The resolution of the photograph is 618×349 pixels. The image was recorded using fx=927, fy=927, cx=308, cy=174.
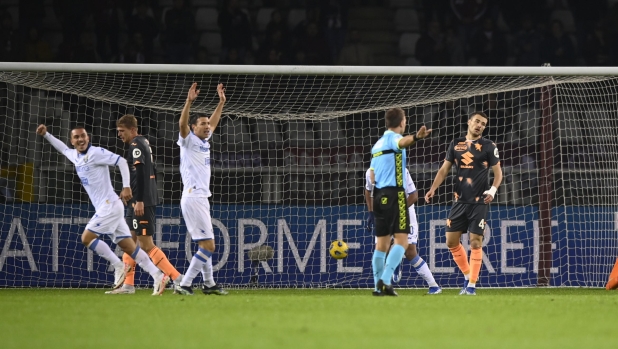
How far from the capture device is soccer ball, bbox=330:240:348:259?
1138cm

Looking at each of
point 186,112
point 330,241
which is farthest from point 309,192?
point 186,112

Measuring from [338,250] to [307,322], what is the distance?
517 cm

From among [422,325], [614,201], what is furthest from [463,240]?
[422,325]

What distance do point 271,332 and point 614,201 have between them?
7519mm

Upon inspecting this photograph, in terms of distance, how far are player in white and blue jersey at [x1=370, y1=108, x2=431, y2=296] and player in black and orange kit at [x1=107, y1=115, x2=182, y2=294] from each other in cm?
216

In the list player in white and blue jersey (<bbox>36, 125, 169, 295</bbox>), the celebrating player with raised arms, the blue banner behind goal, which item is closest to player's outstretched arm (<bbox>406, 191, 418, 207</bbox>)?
Result: the blue banner behind goal

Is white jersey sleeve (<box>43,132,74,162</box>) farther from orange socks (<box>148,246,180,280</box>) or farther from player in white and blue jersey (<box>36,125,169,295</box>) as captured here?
orange socks (<box>148,246,180,280</box>)

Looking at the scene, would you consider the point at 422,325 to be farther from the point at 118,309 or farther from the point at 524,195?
the point at 524,195

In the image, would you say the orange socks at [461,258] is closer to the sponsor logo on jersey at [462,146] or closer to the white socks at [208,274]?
the sponsor logo on jersey at [462,146]

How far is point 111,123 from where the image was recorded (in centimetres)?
1337

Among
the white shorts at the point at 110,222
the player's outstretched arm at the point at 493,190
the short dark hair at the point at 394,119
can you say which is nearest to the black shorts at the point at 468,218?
the player's outstretched arm at the point at 493,190

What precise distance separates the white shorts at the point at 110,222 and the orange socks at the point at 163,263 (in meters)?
0.42

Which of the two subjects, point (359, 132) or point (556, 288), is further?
point (359, 132)

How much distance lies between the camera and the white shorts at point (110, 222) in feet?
31.8
